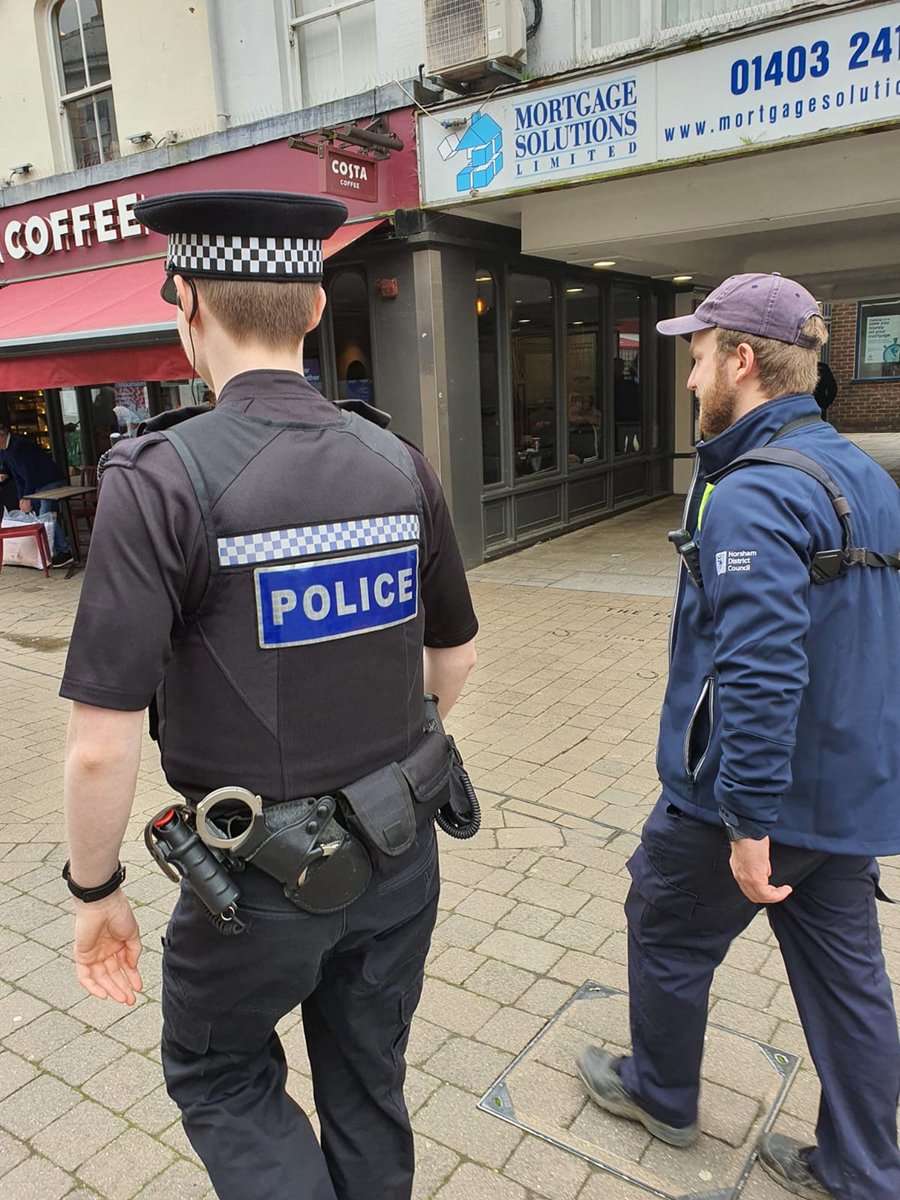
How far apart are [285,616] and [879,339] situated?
74.7ft

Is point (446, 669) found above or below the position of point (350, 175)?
below

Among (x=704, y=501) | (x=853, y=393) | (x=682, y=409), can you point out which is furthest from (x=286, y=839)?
(x=853, y=393)

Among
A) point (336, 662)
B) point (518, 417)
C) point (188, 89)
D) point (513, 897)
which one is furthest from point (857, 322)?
point (336, 662)

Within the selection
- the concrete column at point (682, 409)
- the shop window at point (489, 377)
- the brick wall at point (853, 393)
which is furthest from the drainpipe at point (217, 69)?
the brick wall at point (853, 393)

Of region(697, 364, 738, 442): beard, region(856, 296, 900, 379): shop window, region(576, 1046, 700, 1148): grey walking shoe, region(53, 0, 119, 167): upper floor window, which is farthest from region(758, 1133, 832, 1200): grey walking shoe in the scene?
region(856, 296, 900, 379): shop window

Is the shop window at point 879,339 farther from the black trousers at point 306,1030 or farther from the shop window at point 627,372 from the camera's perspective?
the black trousers at point 306,1030

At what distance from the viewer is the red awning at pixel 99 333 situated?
7.54 metres

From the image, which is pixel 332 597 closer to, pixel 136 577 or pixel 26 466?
pixel 136 577

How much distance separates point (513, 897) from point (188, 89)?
8.74 m

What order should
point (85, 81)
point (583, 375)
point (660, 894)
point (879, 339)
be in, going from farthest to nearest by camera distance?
point (879, 339)
point (583, 375)
point (85, 81)
point (660, 894)

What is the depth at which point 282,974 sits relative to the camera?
1.62m

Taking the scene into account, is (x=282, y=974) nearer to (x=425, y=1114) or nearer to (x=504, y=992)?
(x=425, y=1114)

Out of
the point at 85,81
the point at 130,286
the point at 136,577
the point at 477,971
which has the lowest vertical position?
the point at 477,971

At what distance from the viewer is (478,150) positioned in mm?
7484
